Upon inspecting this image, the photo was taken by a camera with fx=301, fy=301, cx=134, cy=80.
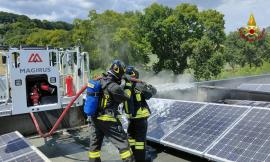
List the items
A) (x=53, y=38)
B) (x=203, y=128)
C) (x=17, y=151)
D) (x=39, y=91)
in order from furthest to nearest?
(x=53, y=38)
(x=39, y=91)
(x=203, y=128)
(x=17, y=151)

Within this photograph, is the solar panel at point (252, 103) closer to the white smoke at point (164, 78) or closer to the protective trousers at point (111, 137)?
the protective trousers at point (111, 137)

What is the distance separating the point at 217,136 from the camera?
5.54 m

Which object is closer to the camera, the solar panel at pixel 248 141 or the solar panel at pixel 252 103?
the solar panel at pixel 248 141

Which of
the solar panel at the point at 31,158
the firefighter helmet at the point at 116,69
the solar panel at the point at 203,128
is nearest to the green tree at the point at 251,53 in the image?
the solar panel at the point at 203,128

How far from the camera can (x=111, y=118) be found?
16.1 feet

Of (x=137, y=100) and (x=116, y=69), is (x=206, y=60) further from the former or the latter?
(x=116, y=69)

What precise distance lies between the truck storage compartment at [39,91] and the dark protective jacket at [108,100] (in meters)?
3.15

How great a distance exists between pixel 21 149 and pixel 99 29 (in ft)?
111

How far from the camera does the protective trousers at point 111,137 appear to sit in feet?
15.6

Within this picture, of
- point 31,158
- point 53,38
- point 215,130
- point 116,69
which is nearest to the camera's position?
point 31,158

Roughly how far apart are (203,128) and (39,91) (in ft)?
14.2


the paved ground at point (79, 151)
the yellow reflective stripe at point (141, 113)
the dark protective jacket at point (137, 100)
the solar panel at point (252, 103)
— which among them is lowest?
the paved ground at point (79, 151)

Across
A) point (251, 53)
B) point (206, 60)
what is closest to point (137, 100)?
point (206, 60)

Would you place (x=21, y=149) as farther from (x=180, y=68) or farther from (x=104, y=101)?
(x=180, y=68)
